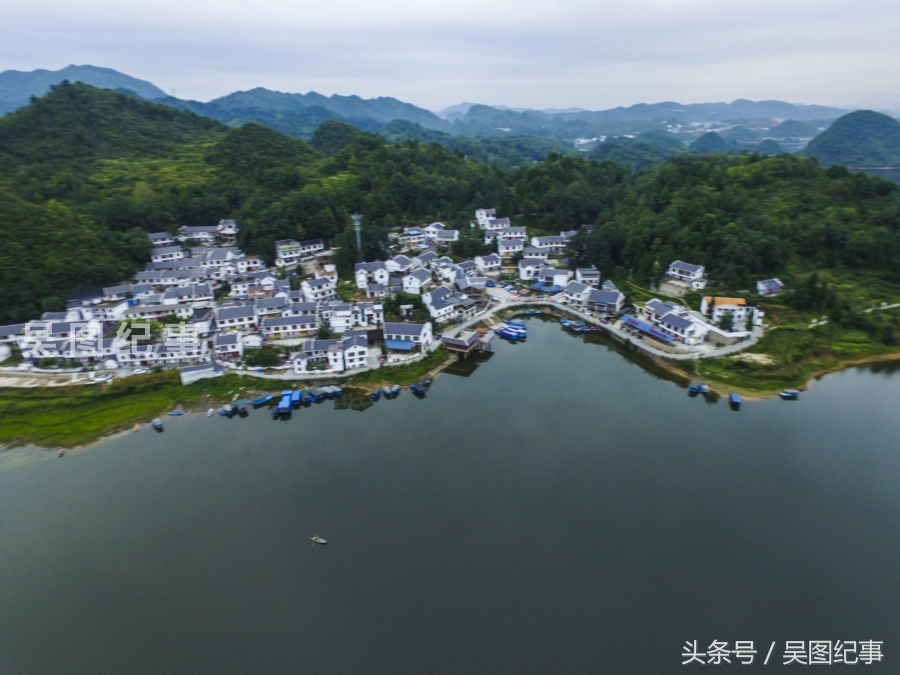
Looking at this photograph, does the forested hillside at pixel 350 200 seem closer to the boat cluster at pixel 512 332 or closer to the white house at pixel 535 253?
the white house at pixel 535 253

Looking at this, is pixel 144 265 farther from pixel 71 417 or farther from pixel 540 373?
pixel 540 373

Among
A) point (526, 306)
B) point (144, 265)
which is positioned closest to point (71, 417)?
point (144, 265)


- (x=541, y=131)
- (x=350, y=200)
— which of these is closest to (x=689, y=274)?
(x=350, y=200)

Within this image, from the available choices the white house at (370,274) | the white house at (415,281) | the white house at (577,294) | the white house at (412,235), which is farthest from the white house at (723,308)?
the white house at (412,235)

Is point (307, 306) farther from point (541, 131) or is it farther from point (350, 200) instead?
point (541, 131)

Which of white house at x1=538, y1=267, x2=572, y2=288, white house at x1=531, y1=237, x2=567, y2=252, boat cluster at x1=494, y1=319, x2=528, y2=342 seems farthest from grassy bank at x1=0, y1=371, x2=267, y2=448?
white house at x1=531, y1=237, x2=567, y2=252

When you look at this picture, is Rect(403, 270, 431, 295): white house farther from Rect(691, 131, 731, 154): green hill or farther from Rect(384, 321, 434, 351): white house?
Rect(691, 131, 731, 154): green hill
